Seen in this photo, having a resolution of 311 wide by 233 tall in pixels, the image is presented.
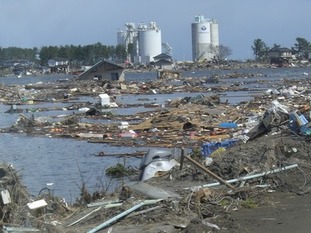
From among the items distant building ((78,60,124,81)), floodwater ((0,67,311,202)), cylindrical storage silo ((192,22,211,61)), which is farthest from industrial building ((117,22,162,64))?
floodwater ((0,67,311,202))

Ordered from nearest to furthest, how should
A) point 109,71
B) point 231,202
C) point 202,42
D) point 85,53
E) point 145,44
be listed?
point 231,202
point 109,71
point 85,53
point 145,44
point 202,42

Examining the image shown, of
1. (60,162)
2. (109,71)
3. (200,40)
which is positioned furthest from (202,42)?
(60,162)

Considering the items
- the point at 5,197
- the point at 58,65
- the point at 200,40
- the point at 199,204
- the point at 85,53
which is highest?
the point at 5,197

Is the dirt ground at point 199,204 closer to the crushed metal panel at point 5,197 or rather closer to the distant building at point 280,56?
the crushed metal panel at point 5,197

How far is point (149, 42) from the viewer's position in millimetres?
185000

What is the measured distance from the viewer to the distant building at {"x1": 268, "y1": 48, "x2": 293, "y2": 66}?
149 meters

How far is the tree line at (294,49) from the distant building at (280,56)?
2.49 meters

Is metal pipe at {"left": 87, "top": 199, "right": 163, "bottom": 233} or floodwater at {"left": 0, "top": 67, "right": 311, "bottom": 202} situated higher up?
metal pipe at {"left": 87, "top": 199, "right": 163, "bottom": 233}

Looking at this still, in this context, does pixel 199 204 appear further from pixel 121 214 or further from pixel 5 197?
pixel 5 197

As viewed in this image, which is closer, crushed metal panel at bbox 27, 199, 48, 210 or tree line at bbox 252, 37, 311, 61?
crushed metal panel at bbox 27, 199, 48, 210

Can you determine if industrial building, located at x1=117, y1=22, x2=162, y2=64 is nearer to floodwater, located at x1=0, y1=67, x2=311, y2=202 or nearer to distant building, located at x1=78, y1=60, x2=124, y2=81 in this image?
distant building, located at x1=78, y1=60, x2=124, y2=81

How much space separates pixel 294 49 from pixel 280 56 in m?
16.0

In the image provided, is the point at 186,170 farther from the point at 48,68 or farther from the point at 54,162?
the point at 48,68

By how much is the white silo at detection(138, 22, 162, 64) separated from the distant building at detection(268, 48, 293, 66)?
35.2 m
